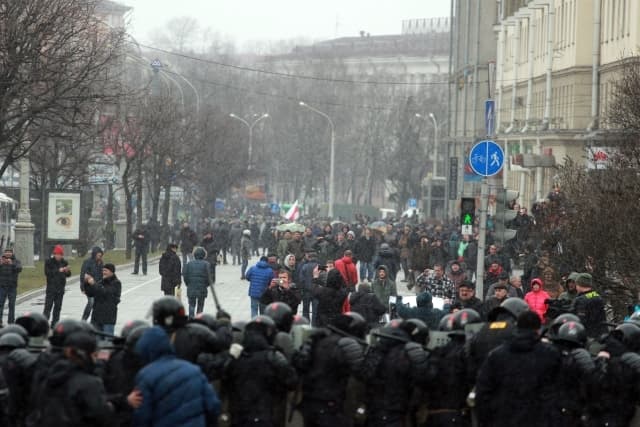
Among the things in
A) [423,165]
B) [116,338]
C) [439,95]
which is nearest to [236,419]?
[116,338]

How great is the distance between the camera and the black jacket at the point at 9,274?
27.8 meters

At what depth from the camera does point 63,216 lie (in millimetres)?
42531

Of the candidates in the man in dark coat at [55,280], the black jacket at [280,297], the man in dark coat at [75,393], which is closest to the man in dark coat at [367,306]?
the black jacket at [280,297]

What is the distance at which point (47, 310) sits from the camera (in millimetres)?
27219

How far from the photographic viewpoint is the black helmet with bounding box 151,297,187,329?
11.1 meters

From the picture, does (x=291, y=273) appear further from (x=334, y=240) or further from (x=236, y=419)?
(x=236, y=419)

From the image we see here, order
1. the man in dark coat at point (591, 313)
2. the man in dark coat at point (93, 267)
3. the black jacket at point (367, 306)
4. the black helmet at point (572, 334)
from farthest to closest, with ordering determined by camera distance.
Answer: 1. the man in dark coat at point (93, 267)
2. the black jacket at point (367, 306)
3. the man in dark coat at point (591, 313)
4. the black helmet at point (572, 334)

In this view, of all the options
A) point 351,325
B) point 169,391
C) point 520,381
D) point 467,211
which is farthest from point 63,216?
point 169,391

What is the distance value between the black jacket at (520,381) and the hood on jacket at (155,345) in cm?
246

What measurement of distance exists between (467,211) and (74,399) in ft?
57.1

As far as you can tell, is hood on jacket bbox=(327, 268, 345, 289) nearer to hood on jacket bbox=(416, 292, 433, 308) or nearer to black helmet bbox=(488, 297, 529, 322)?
hood on jacket bbox=(416, 292, 433, 308)

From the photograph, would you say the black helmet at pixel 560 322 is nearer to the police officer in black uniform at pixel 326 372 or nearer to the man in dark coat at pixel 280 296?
the police officer in black uniform at pixel 326 372

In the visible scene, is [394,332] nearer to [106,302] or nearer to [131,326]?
[131,326]

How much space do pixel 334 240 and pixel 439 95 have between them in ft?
300
